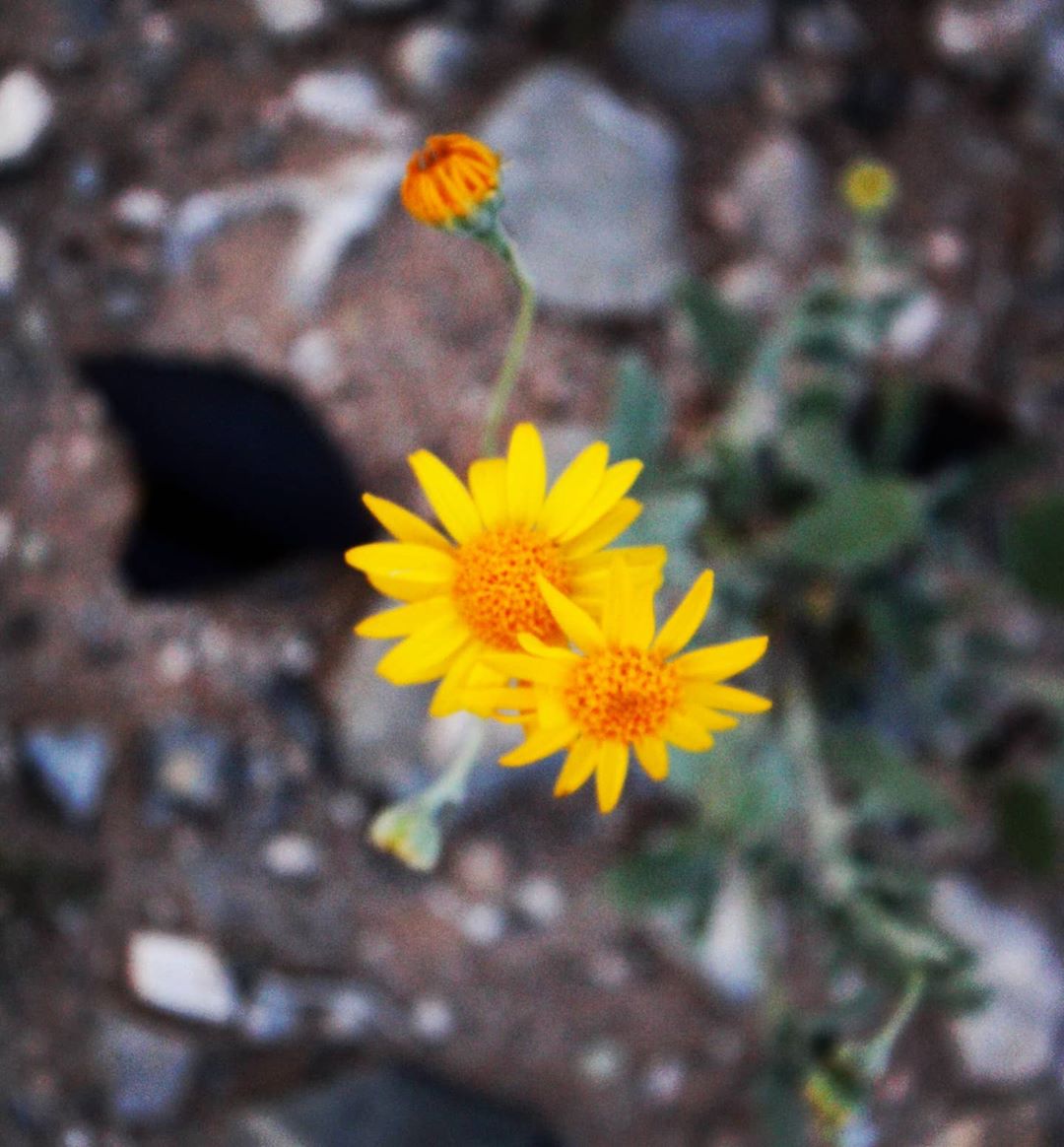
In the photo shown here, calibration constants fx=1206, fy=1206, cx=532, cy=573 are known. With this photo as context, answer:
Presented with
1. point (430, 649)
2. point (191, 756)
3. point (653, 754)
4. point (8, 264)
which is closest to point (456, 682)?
point (430, 649)

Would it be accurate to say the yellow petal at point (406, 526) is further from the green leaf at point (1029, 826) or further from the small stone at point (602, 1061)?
the green leaf at point (1029, 826)

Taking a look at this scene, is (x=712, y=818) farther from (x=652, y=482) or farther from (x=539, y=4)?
(x=539, y=4)

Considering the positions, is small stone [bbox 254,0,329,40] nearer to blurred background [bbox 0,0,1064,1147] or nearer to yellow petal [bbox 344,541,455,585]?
blurred background [bbox 0,0,1064,1147]

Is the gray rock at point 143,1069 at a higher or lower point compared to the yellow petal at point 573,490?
lower

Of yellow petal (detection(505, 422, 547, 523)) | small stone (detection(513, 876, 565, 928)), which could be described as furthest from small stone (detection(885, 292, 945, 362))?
yellow petal (detection(505, 422, 547, 523))

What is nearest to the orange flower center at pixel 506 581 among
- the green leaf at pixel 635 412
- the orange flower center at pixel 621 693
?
the orange flower center at pixel 621 693

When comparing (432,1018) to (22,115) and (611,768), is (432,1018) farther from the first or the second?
(22,115)

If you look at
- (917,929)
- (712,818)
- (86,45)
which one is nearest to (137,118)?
(86,45)
